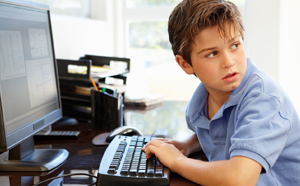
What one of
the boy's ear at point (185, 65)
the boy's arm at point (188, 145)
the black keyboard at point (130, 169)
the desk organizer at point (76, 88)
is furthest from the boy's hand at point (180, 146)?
the desk organizer at point (76, 88)

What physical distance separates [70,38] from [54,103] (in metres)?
0.81

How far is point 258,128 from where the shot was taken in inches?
27.1

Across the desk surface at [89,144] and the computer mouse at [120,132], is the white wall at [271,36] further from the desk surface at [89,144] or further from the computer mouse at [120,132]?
the computer mouse at [120,132]

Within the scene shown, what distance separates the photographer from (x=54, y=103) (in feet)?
3.63

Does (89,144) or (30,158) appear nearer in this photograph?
(30,158)

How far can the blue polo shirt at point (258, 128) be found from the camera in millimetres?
681

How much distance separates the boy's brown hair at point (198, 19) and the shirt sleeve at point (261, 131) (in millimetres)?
190

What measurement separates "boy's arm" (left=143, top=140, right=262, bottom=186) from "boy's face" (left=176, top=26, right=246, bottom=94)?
208 millimetres

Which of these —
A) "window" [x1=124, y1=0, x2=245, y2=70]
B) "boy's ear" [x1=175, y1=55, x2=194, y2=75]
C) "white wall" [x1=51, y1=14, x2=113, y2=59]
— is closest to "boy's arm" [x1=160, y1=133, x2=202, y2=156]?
"boy's ear" [x1=175, y1=55, x2=194, y2=75]

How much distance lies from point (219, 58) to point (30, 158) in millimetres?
604

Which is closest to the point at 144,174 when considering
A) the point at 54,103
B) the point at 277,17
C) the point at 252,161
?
the point at 252,161

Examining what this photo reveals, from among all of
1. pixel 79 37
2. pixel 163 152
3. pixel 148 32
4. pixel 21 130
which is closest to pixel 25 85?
pixel 21 130

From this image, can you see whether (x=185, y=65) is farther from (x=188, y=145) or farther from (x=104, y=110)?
(x=104, y=110)

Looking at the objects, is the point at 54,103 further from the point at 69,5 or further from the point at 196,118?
the point at 69,5
